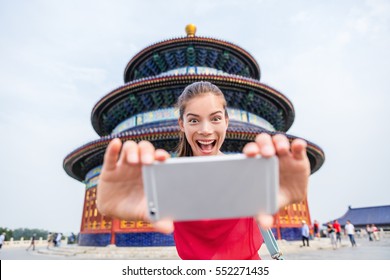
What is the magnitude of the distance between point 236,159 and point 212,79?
11.1 m

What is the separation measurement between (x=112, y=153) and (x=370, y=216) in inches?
1324

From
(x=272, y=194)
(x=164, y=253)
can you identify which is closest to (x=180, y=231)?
(x=272, y=194)

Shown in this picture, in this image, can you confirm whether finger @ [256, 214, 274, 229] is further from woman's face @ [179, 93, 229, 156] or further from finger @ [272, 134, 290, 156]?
woman's face @ [179, 93, 229, 156]

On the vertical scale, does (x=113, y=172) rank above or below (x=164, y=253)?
above

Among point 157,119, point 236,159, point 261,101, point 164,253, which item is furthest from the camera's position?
point 261,101

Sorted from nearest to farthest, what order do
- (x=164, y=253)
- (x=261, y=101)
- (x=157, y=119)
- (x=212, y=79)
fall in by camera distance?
(x=164, y=253), (x=212, y=79), (x=157, y=119), (x=261, y=101)

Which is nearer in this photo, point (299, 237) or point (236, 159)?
point (236, 159)

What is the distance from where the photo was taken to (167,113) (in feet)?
42.4

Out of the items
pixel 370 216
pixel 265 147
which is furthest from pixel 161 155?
pixel 370 216

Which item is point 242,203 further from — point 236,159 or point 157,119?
point 157,119

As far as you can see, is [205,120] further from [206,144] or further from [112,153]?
[112,153]

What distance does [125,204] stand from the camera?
969mm

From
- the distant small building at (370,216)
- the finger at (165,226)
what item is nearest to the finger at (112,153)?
the finger at (165,226)

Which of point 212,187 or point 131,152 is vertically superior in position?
point 131,152
